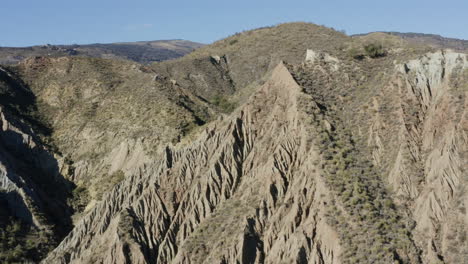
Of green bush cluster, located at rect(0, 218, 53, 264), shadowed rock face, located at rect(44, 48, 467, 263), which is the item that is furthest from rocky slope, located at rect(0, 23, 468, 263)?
green bush cluster, located at rect(0, 218, 53, 264)

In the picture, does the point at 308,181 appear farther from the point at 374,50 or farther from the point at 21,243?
the point at 21,243

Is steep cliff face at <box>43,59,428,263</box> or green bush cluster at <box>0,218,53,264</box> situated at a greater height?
steep cliff face at <box>43,59,428,263</box>

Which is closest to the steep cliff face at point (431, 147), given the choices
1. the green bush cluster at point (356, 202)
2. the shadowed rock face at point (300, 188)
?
the shadowed rock face at point (300, 188)

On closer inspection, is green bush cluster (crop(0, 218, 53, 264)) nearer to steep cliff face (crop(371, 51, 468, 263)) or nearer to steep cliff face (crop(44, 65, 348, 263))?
steep cliff face (crop(44, 65, 348, 263))

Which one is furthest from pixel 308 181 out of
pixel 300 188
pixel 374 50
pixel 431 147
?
pixel 374 50

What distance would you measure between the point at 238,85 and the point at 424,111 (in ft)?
210

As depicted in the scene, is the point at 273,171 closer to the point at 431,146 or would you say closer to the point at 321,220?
the point at 321,220

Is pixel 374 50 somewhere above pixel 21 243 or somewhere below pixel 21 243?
above

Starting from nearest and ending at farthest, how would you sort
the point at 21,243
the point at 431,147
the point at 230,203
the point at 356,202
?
the point at 356,202 → the point at 431,147 → the point at 230,203 → the point at 21,243

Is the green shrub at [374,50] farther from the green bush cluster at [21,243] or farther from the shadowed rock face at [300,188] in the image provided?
the green bush cluster at [21,243]

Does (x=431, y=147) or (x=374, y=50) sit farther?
(x=374, y=50)

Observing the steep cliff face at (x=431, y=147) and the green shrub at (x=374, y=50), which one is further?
the green shrub at (x=374, y=50)

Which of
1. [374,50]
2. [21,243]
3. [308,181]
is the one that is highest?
[374,50]

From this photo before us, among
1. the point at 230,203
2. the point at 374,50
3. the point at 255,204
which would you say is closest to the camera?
the point at 255,204
